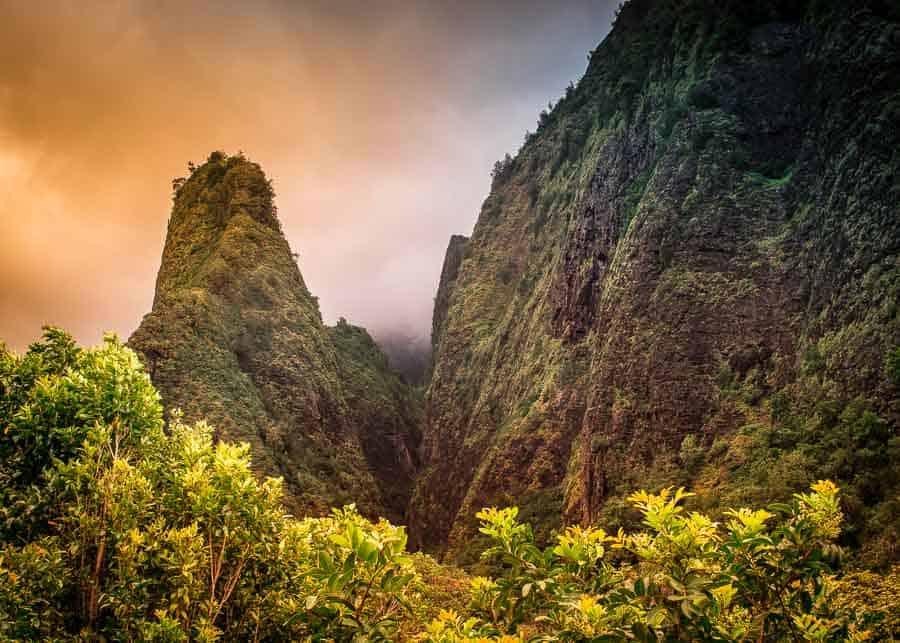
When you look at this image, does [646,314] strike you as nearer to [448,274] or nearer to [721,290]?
[721,290]

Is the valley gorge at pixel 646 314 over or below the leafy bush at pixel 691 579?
over

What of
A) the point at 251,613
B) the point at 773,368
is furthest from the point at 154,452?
the point at 773,368

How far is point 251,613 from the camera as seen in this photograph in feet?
18.7

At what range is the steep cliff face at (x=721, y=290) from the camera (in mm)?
19594

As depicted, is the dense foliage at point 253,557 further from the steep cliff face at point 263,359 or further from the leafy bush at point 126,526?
the steep cliff face at point 263,359

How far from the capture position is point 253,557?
18.9ft

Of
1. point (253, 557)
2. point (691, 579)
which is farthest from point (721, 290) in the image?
point (691, 579)

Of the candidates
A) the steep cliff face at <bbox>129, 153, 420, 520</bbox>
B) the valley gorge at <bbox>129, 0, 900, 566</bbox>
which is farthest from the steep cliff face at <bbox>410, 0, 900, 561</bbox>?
the steep cliff face at <bbox>129, 153, 420, 520</bbox>

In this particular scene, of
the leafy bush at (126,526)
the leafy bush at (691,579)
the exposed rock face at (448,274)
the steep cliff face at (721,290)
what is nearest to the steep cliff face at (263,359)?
the steep cliff face at (721,290)

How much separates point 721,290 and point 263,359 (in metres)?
35.7

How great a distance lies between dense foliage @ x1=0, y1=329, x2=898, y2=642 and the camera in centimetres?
304

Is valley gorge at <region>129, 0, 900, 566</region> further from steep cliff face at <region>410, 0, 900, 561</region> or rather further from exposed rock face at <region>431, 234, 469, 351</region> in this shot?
exposed rock face at <region>431, 234, 469, 351</region>

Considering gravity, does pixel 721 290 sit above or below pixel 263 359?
below

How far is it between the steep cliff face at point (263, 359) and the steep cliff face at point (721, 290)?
11810 mm
